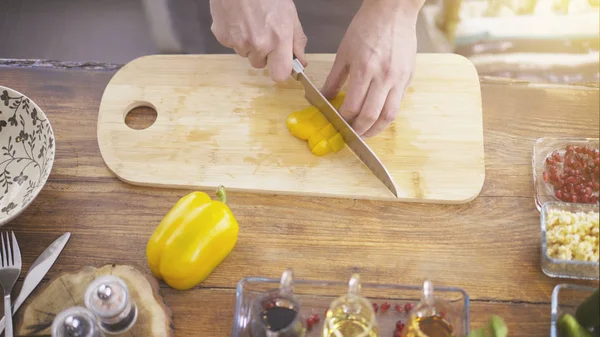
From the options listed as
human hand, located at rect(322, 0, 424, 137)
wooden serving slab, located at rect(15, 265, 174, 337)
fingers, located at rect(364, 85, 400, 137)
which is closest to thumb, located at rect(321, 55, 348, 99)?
human hand, located at rect(322, 0, 424, 137)

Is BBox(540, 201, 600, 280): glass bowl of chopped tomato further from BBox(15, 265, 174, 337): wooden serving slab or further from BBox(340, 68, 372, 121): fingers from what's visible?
BBox(15, 265, 174, 337): wooden serving slab

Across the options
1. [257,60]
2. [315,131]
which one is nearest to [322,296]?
[315,131]

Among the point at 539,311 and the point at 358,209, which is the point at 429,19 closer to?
the point at 358,209

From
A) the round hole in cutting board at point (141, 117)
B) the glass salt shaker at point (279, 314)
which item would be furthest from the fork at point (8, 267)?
the glass salt shaker at point (279, 314)

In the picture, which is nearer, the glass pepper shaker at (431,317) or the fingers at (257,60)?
the glass pepper shaker at (431,317)

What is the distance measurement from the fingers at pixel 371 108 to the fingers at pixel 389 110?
1cm

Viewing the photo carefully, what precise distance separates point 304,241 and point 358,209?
0.48 feet

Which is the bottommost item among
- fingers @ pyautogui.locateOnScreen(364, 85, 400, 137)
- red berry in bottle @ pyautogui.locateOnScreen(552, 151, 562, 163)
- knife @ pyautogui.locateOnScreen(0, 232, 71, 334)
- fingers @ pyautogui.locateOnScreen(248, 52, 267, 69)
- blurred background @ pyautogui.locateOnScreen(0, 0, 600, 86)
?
knife @ pyautogui.locateOnScreen(0, 232, 71, 334)

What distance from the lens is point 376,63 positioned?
1396 millimetres

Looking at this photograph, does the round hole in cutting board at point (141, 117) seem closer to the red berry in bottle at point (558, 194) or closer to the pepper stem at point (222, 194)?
the pepper stem at point (222, 194)

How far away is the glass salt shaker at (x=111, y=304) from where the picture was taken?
1107 mm

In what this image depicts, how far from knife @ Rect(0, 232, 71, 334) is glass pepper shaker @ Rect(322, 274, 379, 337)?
0.61m

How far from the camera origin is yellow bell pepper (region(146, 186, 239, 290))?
1231mm

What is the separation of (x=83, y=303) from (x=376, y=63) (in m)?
0.82
